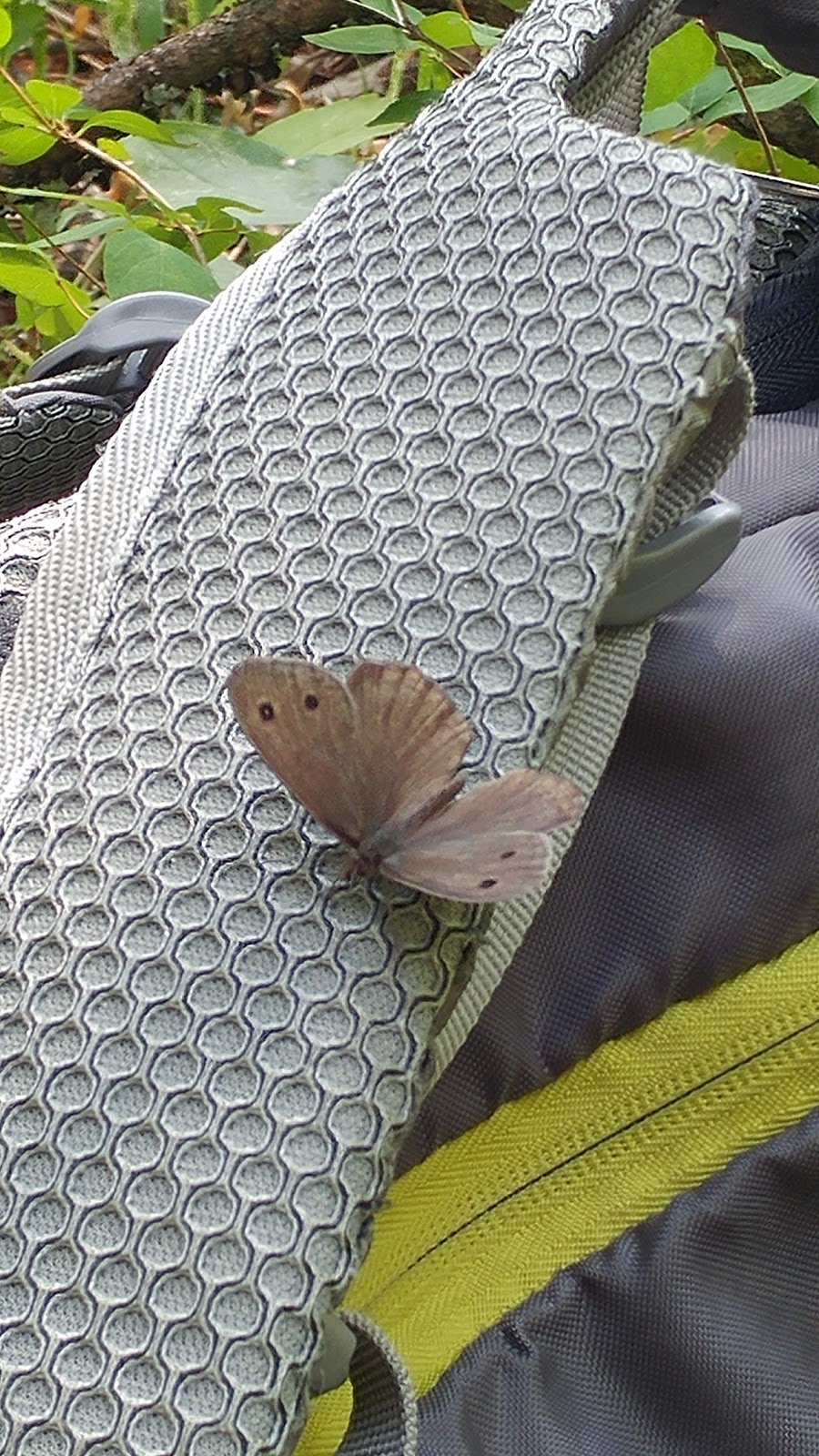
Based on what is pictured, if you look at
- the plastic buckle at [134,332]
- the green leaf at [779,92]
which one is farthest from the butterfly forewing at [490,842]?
the green leaf at [779,92]

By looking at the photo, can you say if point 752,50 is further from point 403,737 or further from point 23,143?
point 403,737

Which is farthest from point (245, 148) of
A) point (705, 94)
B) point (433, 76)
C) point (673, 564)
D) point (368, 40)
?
point (673, 564)

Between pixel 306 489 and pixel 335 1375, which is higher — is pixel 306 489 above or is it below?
above

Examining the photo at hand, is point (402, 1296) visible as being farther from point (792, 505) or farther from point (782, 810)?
point (792, 505)

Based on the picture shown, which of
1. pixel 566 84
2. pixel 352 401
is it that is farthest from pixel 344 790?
pixel 566 84

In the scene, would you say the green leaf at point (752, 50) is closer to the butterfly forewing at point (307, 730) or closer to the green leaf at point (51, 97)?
the green leaf at point (51, 97)

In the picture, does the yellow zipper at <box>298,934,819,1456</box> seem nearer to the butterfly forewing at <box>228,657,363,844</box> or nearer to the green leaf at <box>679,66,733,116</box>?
the butterfly forewing at <box>228,657,363,844</box>

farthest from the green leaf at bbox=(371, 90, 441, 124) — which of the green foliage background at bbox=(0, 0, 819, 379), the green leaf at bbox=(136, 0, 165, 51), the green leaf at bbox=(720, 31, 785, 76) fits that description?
the green leaf at bbox=(136, 0, 165, 51)
